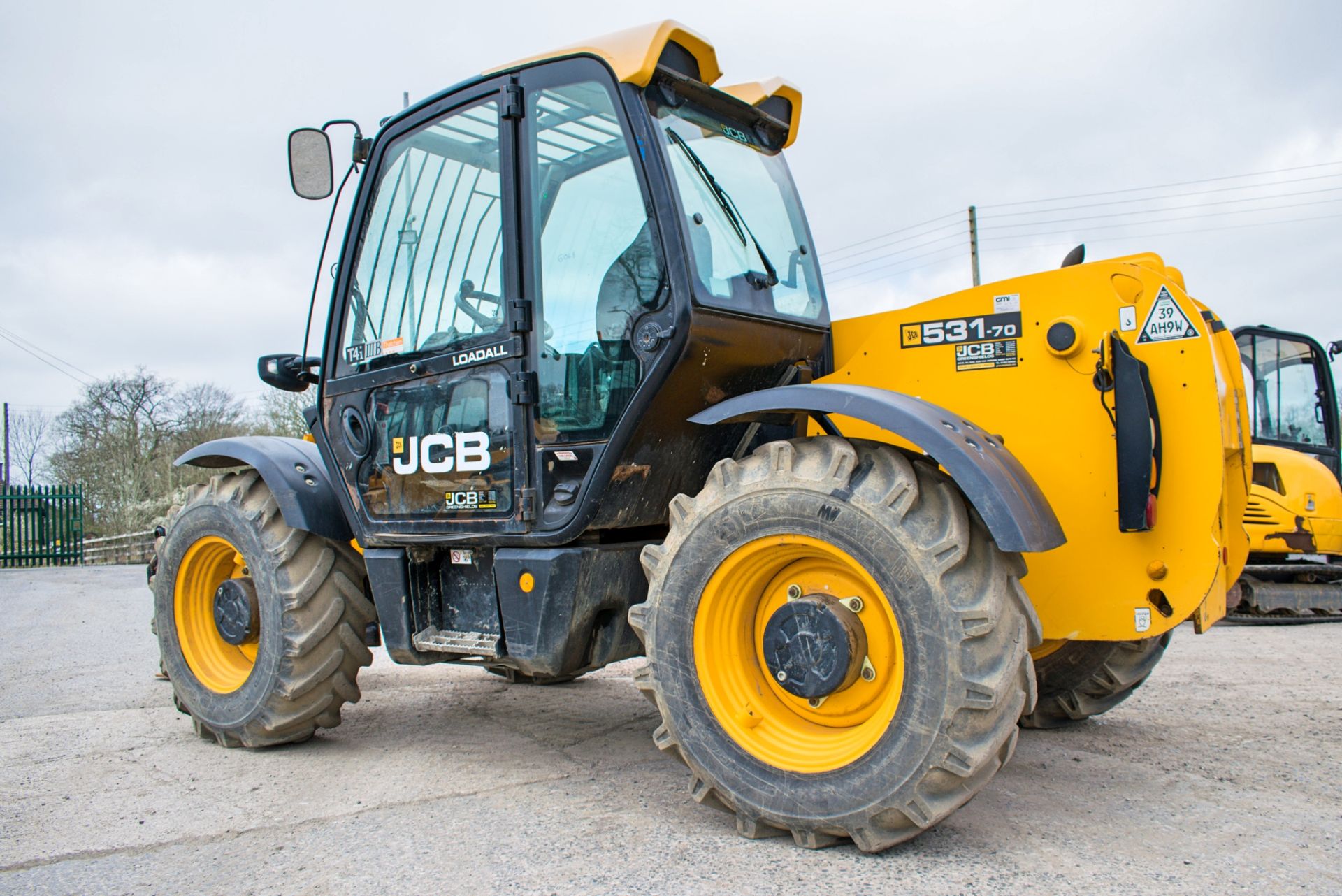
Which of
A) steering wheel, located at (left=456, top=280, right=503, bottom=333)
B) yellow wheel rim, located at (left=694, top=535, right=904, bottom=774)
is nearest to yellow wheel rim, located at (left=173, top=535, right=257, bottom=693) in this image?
steering wheel, located at (left=456, top=280, right=503, bottom=333)

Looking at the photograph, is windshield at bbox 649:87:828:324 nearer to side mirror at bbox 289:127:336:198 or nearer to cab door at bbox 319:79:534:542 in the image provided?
cab door at bbox 319:79:534:542

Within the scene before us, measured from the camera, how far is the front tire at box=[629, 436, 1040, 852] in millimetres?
2838

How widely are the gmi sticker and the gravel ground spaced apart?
156cm

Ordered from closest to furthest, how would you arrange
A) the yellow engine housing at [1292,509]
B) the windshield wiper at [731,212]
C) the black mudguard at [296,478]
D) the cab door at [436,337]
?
the windshield wiper at [731,212], the cab door at [436,337], the black mudguard at [296,478], the yellow engine housing at [1292,509]

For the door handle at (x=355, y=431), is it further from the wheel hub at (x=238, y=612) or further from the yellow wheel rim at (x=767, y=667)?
the yellow wheel rim at (x=767, y=667)

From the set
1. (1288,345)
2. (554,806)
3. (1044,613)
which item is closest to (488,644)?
(554,806)

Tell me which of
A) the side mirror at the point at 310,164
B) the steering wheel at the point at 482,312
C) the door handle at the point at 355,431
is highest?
the side mirror at the point at 310,164

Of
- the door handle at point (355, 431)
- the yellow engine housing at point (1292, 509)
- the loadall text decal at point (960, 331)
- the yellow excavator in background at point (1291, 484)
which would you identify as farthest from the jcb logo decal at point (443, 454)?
the yellow engine housing at point (1292, 509)

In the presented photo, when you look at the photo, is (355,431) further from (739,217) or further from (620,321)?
(739,217)

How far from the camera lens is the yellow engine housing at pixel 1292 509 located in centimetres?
893

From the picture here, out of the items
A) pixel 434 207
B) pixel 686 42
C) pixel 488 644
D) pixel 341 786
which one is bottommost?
pixel 341 786

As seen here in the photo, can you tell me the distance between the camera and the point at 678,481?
393 centimetres

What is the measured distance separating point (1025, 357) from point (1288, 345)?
8.11 metres

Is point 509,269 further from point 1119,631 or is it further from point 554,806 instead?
point 1119,631
